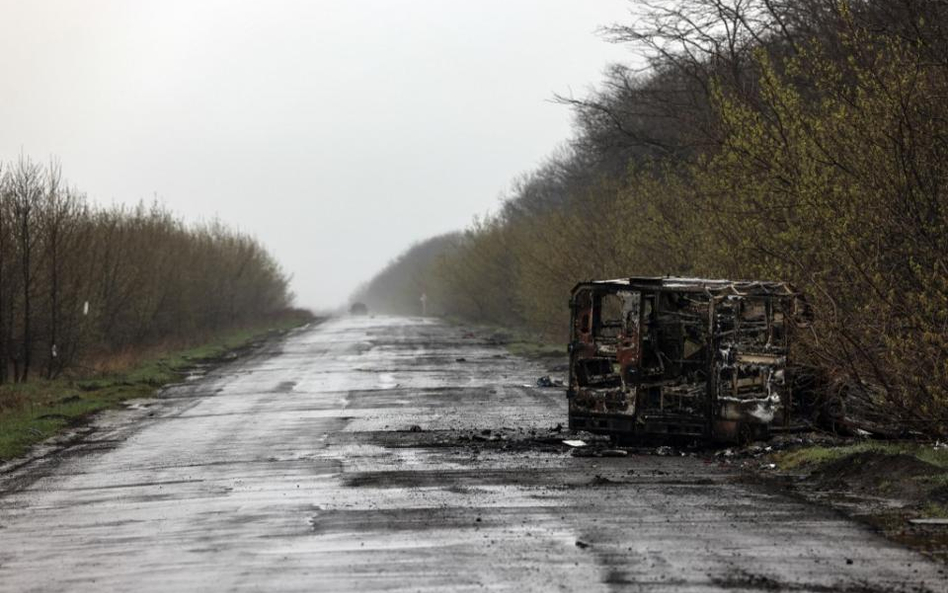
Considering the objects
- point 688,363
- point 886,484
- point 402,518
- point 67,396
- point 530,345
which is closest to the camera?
point 402,518

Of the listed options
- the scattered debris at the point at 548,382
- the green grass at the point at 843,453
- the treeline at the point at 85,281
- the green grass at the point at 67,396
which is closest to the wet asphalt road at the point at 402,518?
the green grass at the point at 843,453

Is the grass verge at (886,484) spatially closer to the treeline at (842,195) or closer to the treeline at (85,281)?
the treeline at (842,195)

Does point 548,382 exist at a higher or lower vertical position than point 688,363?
lower

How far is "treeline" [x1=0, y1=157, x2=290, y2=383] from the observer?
29750 mm

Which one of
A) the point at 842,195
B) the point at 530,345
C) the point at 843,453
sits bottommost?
the point at 843,453

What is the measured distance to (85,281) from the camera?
33719 millimetres

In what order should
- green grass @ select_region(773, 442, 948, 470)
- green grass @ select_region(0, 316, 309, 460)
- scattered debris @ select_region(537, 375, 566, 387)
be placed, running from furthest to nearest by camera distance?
1. scattered debris @ select_region(537, 375, 566, 387)
2. green grass @ select_region(0, 316, 309, 460)
3. green grass @ select_region(773, 442, 948, 470)

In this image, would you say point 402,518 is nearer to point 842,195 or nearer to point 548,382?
point 842,195

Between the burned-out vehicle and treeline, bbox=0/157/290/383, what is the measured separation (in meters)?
18.7

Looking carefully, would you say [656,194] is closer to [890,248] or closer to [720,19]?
[720,19]

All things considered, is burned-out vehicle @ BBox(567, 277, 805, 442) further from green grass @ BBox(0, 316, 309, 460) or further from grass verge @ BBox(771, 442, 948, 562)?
green grass @ BBox(0, 316, 309, 460)

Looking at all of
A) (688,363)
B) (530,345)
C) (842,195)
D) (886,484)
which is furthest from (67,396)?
(530,345)

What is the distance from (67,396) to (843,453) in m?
16.8

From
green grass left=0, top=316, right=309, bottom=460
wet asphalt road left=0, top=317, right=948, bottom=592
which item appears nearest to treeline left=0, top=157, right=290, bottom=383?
green grass left=0, top=316, right=309, bottom=460
